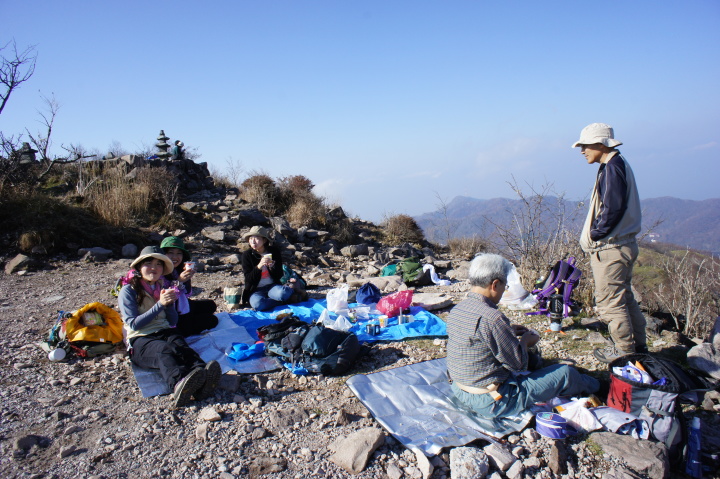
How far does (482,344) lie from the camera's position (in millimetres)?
2729

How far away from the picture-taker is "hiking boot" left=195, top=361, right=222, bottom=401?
3170mm

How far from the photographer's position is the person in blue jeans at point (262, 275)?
18.3 ft

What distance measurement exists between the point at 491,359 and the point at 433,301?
2919 millimetres

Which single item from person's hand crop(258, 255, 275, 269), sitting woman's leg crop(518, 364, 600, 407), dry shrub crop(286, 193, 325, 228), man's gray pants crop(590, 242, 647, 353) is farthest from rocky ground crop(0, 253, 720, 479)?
dry shrub crop(286, 193, 325, 228)

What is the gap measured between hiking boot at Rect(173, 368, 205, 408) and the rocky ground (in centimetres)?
7

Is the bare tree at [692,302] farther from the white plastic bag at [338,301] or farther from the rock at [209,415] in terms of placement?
the rock at [209,415]

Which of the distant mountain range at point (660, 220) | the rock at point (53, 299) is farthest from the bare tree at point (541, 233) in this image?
the rock at point (53, 299)

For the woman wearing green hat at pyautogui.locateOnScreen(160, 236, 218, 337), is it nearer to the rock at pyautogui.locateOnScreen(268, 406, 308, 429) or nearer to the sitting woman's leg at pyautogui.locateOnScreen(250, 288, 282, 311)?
the sitting woman's leg at pyautogui.locateOnScreen(250, 288, 282, 311)

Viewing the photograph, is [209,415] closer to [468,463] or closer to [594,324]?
[468,463]

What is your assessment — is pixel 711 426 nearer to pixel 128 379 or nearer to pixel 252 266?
pixel 128 379

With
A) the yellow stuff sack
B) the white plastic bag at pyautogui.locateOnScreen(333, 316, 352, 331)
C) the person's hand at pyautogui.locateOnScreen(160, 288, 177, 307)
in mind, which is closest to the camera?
the person's hand at pyautogui.locateOnScreen(160, 288, 177, 307)

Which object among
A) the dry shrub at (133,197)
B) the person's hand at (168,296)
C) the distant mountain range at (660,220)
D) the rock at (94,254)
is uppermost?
the dry shrub at (133,197)

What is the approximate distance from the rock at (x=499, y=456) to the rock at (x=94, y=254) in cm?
725

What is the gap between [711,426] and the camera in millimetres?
2848
